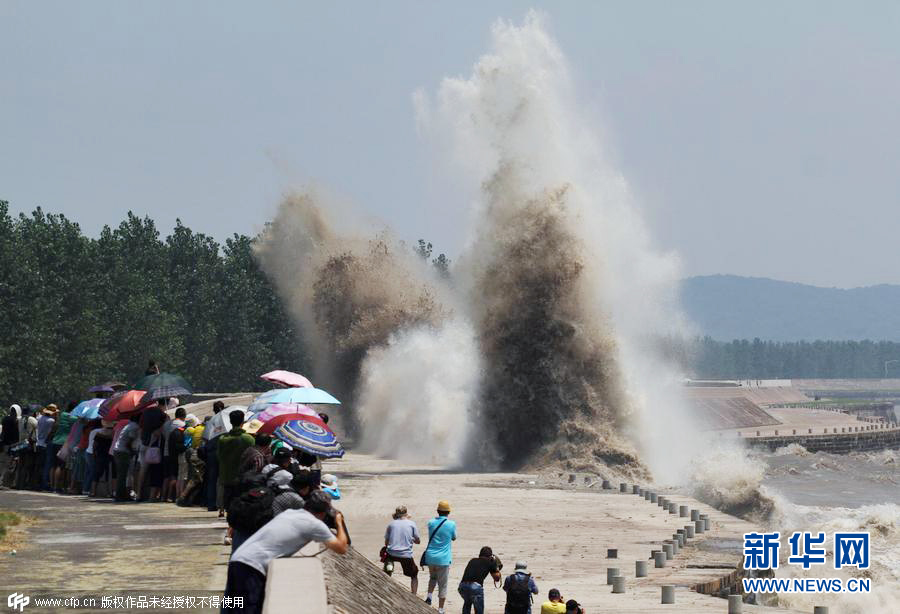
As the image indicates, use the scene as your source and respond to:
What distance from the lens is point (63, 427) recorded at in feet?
82.9

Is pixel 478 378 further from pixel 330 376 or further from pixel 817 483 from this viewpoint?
pixel 817 483

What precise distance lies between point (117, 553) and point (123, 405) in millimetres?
6506

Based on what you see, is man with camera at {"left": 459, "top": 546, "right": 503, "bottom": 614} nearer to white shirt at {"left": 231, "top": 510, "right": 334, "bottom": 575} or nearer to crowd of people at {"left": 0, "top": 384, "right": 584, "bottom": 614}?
crowd of people at {"left": 0, "top": 384, "right": 584, "bottom": 614}

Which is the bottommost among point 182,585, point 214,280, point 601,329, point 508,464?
point 182,585

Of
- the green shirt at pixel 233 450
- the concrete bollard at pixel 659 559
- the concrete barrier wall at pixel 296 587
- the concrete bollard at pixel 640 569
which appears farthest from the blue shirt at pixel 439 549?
the concrete bollard at pixel 659 559

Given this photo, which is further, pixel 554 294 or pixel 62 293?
pixel 62 293

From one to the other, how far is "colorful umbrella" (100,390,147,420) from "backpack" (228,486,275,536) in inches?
450

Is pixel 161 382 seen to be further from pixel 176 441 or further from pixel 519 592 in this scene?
pixel 519 592

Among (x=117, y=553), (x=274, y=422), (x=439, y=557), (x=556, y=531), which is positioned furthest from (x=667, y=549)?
(x=117, y=553)

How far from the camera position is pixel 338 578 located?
36.1 ft

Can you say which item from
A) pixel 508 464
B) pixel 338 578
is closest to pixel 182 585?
pixel 338 578

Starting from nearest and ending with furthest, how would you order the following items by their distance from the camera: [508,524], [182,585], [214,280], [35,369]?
1. [182,585]
2. [508,524]
3. [35,369]
4. [214,280]

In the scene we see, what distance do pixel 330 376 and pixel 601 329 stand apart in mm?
25105

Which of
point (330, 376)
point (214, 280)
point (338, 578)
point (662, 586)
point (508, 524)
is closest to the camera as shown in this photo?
point (338, 578)
